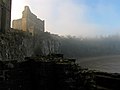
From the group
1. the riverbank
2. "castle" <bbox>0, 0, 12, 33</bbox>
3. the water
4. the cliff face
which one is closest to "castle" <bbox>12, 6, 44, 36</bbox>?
the cliff face

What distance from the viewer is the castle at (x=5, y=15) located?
164 ft

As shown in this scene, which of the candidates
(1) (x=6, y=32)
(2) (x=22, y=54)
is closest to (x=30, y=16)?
(2) (x=22, y=54)

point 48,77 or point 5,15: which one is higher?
point 5,15

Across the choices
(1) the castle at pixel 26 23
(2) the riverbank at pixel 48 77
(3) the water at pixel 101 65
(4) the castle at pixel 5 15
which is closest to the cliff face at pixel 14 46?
(4) the castle at pixel 5 15

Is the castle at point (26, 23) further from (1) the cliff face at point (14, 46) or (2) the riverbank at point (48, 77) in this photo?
(2) the riverbank at point (48, 77)

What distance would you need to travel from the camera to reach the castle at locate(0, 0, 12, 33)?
50091 millimetres

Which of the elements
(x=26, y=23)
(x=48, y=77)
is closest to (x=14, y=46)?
(x=26, y=23)

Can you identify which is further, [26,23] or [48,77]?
[26,23]

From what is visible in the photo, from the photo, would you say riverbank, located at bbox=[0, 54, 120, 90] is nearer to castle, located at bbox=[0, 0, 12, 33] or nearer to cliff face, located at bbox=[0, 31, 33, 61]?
cliff face, located at bbox=[0, 31, 33, 61]

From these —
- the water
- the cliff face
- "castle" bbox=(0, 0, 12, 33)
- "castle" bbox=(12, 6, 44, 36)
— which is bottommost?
the water

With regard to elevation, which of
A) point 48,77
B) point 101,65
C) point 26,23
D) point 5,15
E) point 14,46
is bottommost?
point 101,65

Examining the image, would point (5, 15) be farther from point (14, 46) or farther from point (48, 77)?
point (48, 77)

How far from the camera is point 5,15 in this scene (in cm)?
5197

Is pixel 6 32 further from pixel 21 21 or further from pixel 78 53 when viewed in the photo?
pixel 78 53
